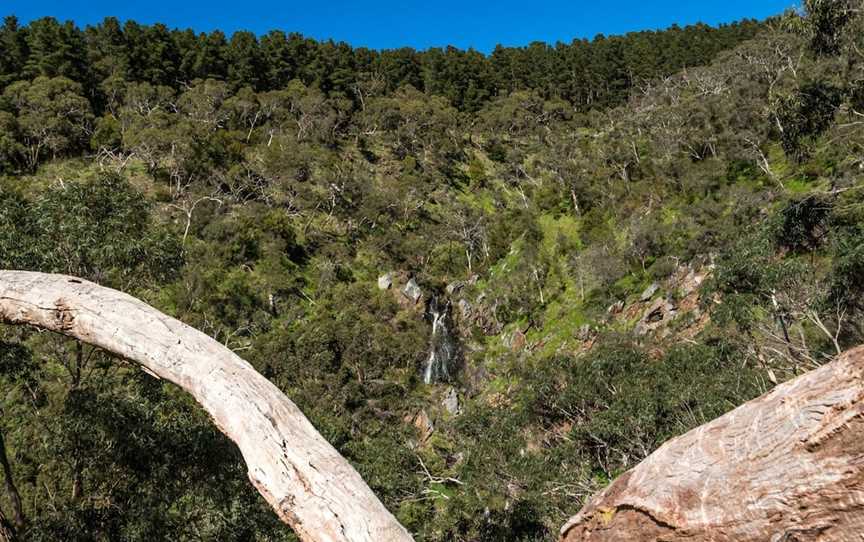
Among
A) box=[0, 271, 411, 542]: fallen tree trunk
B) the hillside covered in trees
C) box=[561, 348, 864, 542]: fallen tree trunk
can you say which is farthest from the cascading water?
box=[561, 348, 864, 542]: fallen tree trunk

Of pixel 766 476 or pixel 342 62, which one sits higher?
pixel 342 62

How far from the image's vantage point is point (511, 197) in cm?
4844

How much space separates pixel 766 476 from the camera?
1.58 metres

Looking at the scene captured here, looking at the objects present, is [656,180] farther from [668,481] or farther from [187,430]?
[668,481]

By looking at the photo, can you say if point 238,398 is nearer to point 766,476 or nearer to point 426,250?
point 766,476

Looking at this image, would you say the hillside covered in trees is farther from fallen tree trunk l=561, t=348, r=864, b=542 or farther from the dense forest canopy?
fallen tree trunk l=561, t=348, r=864, b=542

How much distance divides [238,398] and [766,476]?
248 centimetres

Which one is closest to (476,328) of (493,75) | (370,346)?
(370,346)

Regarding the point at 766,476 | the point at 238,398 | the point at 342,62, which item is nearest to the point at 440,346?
the point at 238,398

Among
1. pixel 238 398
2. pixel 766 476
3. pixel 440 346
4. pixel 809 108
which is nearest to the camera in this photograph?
pixel 766 476

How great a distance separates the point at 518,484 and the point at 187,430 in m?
11.8

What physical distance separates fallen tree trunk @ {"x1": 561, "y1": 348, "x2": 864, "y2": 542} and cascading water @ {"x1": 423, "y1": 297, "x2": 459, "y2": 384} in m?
31.2

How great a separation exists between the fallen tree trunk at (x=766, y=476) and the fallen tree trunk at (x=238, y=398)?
106 cm

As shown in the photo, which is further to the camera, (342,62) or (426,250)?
(342,62)
